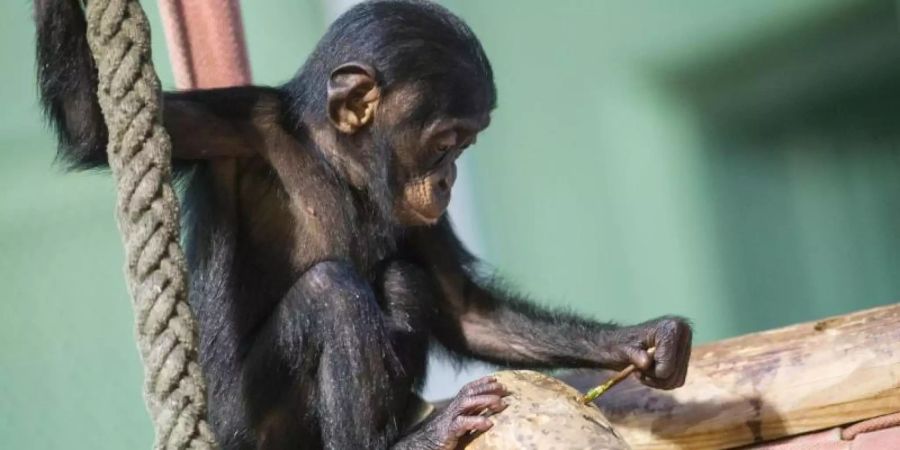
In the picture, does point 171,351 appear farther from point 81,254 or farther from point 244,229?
point 81,254

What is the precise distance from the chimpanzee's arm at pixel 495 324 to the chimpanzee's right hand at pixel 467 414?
84 cm

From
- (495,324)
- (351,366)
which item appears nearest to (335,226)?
(351,366)

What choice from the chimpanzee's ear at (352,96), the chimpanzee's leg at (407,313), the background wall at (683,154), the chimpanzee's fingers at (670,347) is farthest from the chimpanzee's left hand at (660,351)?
the background wall at (683,154)

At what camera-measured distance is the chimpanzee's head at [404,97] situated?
120 inches

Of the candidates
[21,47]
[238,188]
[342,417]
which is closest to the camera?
[342,417]

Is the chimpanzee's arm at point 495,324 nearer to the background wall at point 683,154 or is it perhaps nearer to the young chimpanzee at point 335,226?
the young chimpanzee at point 335,226

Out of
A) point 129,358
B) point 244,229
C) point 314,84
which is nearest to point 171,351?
A: point 244,229

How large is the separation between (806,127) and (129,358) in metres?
3.17

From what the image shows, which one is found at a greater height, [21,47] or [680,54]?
[21,47]

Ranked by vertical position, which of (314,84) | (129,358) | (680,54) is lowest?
(129,358)

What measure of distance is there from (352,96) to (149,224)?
100cm

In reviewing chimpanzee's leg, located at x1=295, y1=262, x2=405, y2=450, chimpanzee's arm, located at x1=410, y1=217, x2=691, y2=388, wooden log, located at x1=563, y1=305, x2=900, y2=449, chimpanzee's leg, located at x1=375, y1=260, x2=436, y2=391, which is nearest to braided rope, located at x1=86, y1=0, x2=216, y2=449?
chimpanzee's leg, located at x1=295, y1=262, x2=405, y2=450

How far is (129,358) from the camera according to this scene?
4652 mm

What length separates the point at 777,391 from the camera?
10.5ft
